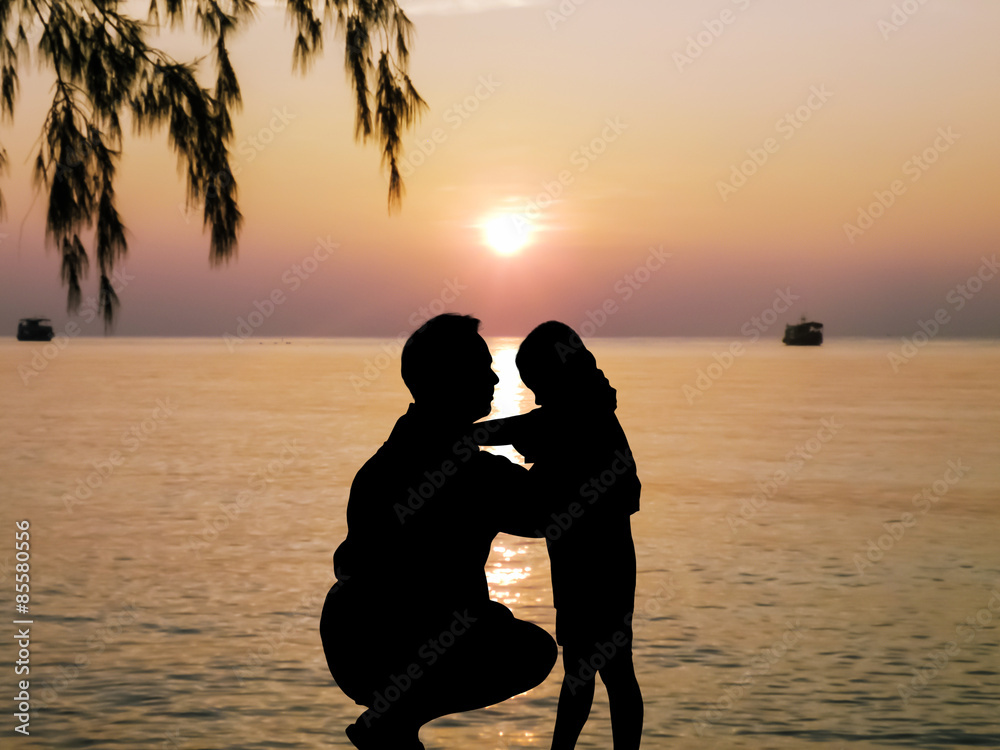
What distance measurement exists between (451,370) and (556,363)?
78cm

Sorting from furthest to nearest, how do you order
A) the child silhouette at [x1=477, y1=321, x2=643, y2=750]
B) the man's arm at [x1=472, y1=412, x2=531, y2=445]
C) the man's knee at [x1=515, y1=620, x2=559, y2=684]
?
the child silhouette at [x1=477, y1=321, x2=643, y2=750], the man's arm at [x1=472, y1=412, x2=531, y2=445], the man's knee at [x1=515, y1=620, x2=559, y2=684]

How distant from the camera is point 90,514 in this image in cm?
1277

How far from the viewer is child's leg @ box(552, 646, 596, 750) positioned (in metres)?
3.88

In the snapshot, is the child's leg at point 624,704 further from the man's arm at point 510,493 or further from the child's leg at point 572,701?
the man's arm at point 510,493
